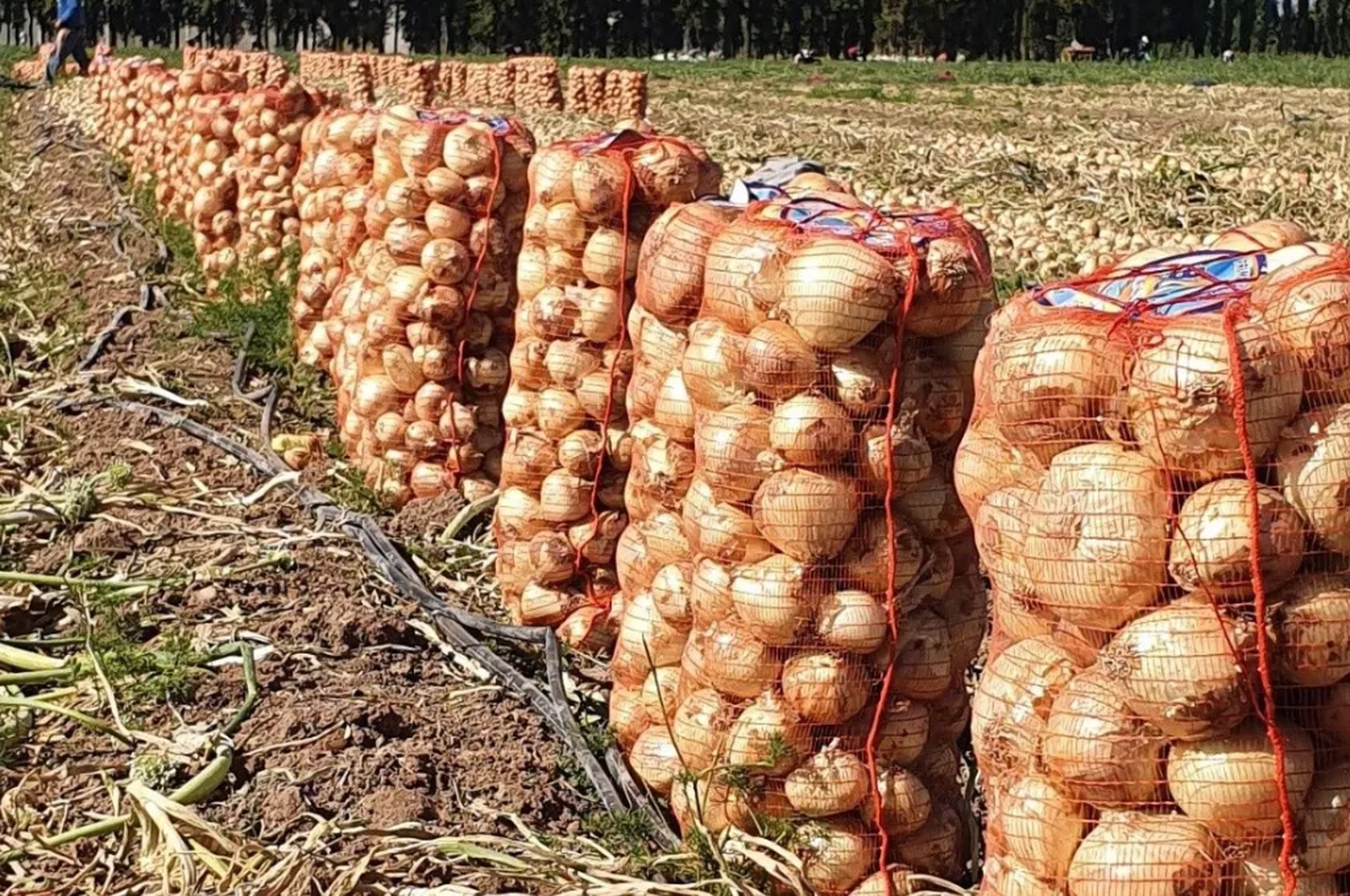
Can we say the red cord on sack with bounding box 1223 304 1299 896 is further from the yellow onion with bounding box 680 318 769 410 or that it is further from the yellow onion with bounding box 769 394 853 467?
the yellow onion with bounding box 680 318 769 410

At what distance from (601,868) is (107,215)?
992 centimetres

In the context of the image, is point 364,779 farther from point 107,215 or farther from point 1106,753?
point 107,215

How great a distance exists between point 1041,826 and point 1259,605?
452 mm

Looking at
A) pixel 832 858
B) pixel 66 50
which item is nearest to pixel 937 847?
pixel 832 858

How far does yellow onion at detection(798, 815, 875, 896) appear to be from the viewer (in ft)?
9.48

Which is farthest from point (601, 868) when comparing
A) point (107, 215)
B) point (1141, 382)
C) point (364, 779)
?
point (107, 215)

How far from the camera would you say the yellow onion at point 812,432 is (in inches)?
111

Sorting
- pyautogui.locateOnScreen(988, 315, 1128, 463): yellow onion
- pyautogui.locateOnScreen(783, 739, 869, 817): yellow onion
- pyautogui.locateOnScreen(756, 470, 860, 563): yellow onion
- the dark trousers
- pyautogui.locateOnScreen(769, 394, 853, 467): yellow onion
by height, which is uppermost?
the dark trousers

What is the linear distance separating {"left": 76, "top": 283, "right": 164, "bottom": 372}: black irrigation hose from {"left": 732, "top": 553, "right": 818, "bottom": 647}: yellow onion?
5000 millimetres

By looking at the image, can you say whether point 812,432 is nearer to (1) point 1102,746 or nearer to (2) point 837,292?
(2) point 837,292

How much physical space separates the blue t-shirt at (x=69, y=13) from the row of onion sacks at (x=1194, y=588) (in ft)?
93.9

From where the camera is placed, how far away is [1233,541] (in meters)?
1.99

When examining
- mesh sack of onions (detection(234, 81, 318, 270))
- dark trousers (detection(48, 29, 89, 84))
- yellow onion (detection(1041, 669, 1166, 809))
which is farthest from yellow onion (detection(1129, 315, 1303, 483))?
dark trousers (detection(48, 29, 89, 84))

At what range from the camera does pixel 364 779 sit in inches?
132
